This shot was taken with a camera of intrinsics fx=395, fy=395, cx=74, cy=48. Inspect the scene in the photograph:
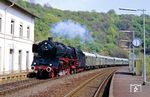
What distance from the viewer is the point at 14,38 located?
41719mm

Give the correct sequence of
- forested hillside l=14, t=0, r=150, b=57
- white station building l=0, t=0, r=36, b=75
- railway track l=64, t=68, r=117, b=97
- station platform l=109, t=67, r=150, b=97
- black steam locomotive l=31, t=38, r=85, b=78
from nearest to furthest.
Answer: station platform l=109, t=67, r=150, b=97, railway track l=64, t=68, r=117, b=97, black steam locomotive l=31, t=38, r=85, b=78, white station building l=0, t=0, r=36, b=75, forested hillside l=14, t=0, r=150, b=57

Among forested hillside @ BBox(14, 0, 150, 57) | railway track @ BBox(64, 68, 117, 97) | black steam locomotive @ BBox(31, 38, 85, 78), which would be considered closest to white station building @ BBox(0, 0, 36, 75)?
black steam locomotive @ BBox(31, 38, 85, 78)

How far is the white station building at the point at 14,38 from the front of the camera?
38.3 m

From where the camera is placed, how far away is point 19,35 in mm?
44219

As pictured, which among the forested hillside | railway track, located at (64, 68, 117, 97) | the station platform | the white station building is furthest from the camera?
the forested hillside

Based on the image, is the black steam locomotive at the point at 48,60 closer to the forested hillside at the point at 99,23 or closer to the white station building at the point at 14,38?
the white station building at the point at 14,38

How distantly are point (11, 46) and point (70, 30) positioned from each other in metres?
35.5

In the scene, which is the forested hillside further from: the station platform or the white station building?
the station platform

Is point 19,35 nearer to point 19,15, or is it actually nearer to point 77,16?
point 19,15

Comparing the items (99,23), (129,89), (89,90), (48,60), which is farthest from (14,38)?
(99,23)

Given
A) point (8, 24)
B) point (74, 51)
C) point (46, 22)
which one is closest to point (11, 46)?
point (8, 24)

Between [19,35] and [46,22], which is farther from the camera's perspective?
[46,22]

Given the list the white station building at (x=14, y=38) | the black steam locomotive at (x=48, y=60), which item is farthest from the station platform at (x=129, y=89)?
the white station building at (x=14, y=38)

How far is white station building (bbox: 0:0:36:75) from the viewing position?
38281 mm
